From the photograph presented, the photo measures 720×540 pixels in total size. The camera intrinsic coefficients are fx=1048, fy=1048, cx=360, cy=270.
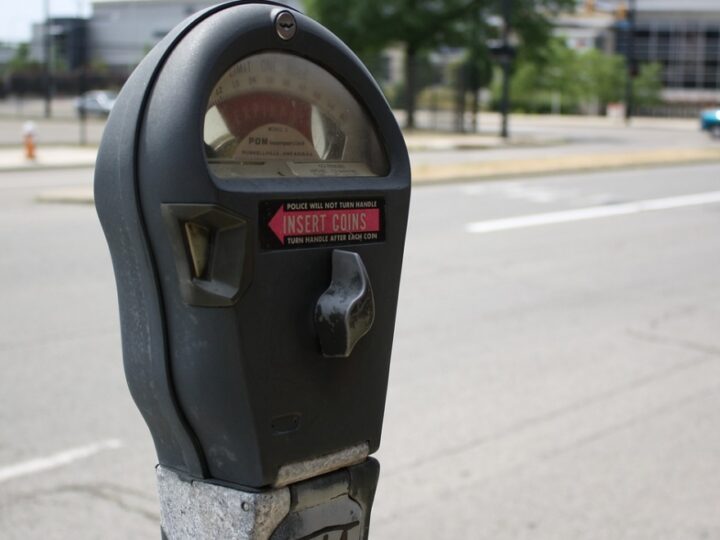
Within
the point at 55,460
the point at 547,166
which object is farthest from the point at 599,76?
the point at 55,460

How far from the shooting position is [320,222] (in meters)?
1.58

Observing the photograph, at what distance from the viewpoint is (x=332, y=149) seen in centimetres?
168

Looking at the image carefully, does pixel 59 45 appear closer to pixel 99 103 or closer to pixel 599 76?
pixel 99 103

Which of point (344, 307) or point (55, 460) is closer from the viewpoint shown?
point (344, 307)

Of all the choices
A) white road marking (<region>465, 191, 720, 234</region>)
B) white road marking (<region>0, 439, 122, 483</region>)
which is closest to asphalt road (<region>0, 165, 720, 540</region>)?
white road marking (<region>0, 439, 122, 483</region>)

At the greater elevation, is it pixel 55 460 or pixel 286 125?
pixel 286 125

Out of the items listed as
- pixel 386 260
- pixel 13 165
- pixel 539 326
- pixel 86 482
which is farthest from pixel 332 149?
pixel 13 165

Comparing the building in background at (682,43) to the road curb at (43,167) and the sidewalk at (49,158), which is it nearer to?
the sidewalk at (49,158)

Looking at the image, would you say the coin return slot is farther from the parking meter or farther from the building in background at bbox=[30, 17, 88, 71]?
the building in background at bbox=[30, 17, 88, 71]

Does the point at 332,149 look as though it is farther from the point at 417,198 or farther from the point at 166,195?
the point at 417,198

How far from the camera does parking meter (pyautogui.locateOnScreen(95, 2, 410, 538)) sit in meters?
1.46

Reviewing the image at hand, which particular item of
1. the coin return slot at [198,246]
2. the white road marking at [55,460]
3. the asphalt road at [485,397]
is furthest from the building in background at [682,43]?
the coin return slot at [198,246]

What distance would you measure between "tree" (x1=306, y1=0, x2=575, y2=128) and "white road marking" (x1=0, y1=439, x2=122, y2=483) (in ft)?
98.2

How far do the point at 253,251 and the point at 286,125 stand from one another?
9.3 inches
